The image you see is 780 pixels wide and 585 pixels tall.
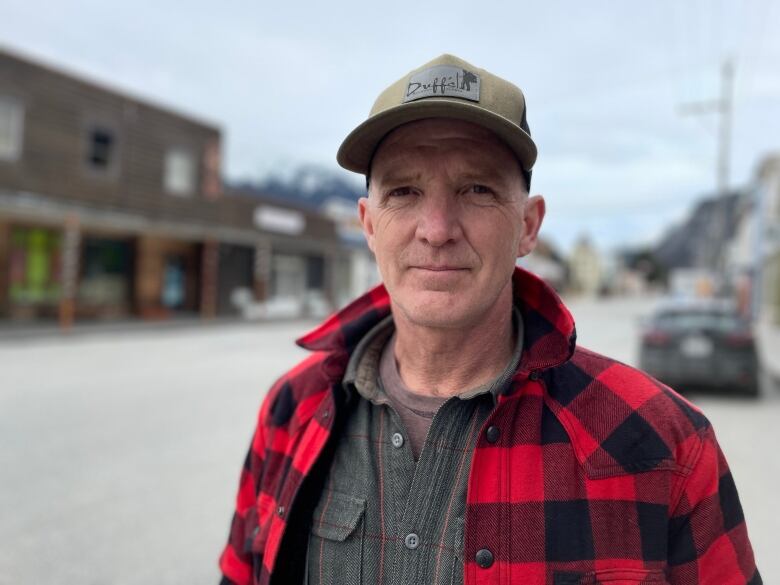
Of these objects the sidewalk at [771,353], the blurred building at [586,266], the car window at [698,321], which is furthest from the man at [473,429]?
the blurred building at [586,266]

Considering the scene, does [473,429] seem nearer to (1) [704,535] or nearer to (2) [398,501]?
(2) [398,501]

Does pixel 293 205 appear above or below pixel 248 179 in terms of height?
below

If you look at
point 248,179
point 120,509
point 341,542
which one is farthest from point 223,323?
point 248,179

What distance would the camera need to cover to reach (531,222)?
166cm

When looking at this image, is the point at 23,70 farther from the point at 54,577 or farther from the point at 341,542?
the point at 341,542

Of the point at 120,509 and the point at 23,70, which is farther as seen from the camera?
the point at 23,70

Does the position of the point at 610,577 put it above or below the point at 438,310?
below

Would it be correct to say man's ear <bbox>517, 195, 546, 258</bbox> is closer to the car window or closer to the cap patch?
the cap patch

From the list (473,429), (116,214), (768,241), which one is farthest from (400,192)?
(768,241)

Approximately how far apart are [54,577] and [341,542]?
9.51ft

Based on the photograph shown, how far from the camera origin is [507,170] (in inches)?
59.0

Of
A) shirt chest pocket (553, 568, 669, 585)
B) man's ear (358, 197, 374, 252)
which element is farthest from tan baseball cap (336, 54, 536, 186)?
shirt chest pocket (553, 568, 669, 585)

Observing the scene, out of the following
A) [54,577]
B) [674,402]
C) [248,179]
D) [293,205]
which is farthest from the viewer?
[248,179]

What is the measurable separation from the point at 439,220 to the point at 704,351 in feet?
29.0
